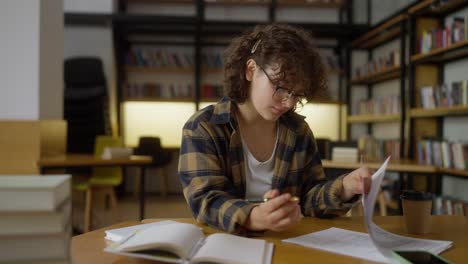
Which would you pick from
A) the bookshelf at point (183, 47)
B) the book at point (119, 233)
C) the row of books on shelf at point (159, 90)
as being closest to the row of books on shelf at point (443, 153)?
the bookshelf at point (183, 47)

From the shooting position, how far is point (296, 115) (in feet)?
4.89

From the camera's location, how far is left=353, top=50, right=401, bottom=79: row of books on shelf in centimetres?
491

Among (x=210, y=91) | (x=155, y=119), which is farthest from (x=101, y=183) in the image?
(x=210, y=91)

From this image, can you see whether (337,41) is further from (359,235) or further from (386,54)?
(359,235)

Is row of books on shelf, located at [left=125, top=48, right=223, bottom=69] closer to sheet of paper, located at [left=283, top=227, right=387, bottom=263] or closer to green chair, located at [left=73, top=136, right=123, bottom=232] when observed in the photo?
green chair, located at [left=73, top=136, right=123, bottom=232]

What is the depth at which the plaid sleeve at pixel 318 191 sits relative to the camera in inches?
47.6

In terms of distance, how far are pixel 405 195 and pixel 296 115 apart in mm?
503

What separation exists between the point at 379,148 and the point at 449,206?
59.9 inches

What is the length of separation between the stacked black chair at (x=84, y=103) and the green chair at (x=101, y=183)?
4.85 feet

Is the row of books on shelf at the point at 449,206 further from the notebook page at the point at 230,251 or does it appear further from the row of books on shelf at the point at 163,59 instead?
the row of books on shelf at the point at 163,59

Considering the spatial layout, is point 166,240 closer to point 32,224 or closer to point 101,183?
point 32,224

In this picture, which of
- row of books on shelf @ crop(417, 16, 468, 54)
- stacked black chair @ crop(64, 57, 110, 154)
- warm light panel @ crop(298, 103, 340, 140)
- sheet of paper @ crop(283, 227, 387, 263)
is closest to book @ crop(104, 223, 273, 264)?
sheet of paper @ crop(283, 227, 387, 263)

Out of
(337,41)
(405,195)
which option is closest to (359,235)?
(405,195)

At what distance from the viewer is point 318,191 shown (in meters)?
1.29
